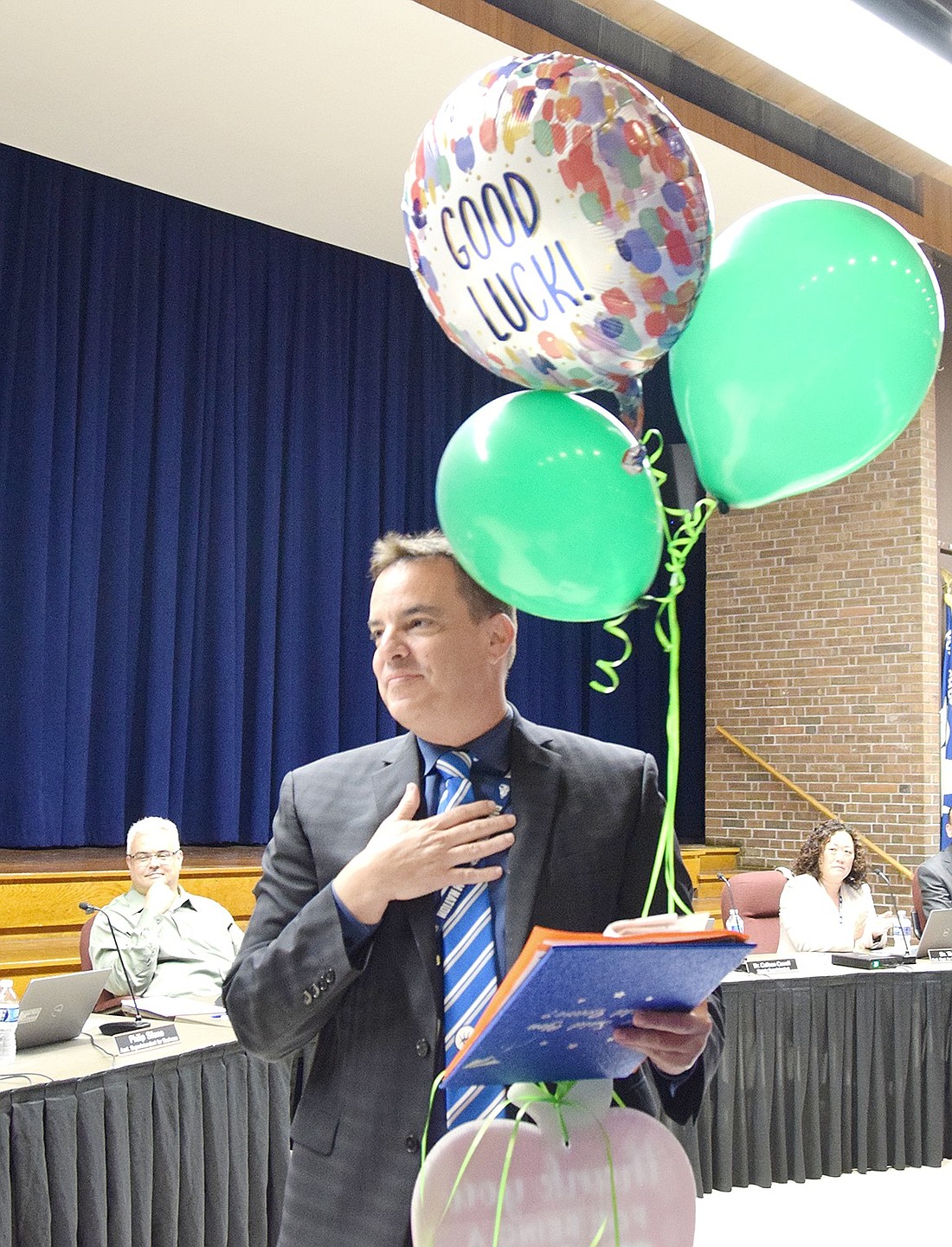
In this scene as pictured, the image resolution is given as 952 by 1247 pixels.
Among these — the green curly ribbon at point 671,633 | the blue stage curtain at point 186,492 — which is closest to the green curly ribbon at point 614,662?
the green curly ribbon at point 671,633

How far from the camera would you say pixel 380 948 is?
1329mm

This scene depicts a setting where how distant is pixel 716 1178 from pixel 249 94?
15.3ft

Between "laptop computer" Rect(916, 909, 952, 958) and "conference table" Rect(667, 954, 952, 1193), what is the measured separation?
16 centimetres

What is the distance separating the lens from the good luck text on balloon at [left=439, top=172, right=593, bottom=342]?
1230 millimetres

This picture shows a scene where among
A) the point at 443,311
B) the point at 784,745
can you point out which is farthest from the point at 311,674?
the point at 443,311

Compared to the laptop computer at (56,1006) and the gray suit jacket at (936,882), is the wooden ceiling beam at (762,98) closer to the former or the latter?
the gray suit jacket at (936,882)

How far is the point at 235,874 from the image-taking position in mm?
6336

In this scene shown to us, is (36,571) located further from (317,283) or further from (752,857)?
(752,857)

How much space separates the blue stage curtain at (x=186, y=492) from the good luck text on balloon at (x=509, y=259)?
6006 mm

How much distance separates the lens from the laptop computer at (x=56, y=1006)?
300cm

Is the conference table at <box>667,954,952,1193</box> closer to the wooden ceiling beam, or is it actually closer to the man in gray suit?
the man in gray suit

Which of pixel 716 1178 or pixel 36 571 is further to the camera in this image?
pixel 36 571

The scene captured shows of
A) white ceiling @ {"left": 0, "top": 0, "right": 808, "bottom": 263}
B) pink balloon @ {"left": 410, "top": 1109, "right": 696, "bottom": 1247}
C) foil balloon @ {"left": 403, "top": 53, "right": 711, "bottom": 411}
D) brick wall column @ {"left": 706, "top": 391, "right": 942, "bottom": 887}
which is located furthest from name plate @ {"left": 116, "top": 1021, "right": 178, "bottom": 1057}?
brick wall column @ {"left": 706, "top": 391, "right": 942, "bottom": 887}

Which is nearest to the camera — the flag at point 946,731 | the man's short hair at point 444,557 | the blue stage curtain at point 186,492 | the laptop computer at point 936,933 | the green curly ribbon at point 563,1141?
the green curly ribbon at point 563,1141
